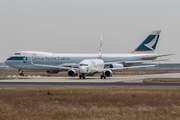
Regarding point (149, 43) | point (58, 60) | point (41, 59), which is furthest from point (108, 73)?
point (149, 43)

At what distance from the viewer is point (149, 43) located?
3632 inches

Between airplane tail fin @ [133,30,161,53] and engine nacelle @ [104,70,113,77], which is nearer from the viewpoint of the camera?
engine nacelle @ [104,70,113,77]

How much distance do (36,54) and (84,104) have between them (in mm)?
63756

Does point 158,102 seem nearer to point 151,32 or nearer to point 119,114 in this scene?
point 119,114

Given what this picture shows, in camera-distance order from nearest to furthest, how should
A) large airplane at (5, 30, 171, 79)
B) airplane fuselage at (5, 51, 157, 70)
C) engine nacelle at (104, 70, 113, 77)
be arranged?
engine nacelle at (104, 70, 113, 77)
large airplane at (5, 30, 171, 79)
airplane fuselage at (5, 51, 157, 70)

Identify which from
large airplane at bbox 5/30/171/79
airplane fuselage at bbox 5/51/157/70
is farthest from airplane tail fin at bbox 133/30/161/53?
airplane fuselage at bbox 5/51/157/70

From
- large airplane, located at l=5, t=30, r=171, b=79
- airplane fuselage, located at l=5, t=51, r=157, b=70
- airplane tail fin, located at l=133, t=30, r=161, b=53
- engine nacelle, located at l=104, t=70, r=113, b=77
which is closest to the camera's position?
engine nacelle, located at l=104, t=70, r=113, b=77

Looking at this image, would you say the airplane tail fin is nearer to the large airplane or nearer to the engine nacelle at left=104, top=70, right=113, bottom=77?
the large airplane

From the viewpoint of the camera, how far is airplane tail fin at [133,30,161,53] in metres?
92.2

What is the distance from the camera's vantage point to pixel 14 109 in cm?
2039

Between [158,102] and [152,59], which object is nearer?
[158,102]

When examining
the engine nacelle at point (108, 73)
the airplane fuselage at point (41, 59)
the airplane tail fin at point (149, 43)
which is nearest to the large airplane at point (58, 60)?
the airplane fuselage at point (41, 59)

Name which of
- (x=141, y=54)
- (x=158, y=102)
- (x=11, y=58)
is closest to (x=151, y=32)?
(x=141, y=54)

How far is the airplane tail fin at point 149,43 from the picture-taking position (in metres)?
92.2
